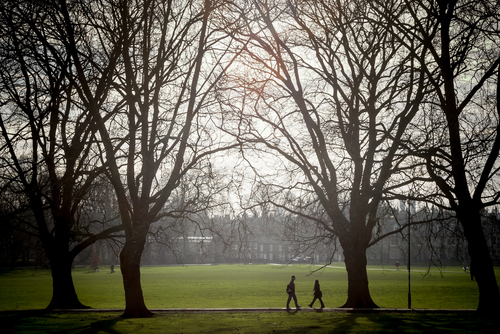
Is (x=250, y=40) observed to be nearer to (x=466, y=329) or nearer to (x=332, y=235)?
(x=332, y=235)

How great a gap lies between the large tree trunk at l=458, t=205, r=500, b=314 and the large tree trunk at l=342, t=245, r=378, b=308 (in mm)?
5070

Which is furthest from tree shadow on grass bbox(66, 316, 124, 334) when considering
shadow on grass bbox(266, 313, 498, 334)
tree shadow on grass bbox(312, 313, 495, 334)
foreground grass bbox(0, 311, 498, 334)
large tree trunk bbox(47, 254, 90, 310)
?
large tree trunk bbox(47, 254, 90, 310)

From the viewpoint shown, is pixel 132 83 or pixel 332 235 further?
pixel 332 235

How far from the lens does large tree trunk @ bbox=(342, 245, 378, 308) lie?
690 inches

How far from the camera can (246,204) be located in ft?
57.3

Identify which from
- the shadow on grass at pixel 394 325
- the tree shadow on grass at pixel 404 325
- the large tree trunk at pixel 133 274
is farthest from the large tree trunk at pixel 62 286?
the tree shadow on grass at pixel 404 325

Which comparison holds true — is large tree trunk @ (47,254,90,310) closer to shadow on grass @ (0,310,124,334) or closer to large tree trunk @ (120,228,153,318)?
shadow on grass @ (0,310,124,334)

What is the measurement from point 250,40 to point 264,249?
414 ft

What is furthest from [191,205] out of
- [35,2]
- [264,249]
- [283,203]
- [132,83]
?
[264,249]

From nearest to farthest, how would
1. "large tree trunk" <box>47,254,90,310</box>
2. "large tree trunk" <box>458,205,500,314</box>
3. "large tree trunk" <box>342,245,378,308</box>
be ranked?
"large tree trunk" <box>458,205,500,314</box>
"large tree trunk" <box>342,245,378,308</box>
"large tree trunk" <box>47,254,90,310</box>


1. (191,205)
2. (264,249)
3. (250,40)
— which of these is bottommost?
(264,249)

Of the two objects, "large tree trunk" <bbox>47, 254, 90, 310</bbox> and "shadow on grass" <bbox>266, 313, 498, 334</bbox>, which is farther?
"large tree trunk" <bbox>47, 254, 90, 310</bbox>

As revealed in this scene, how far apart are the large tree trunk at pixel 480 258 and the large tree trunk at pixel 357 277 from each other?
5.07 metres

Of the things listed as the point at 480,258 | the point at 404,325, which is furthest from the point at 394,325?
the point at 480,258
